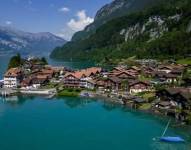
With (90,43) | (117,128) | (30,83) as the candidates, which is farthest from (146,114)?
(90,43)

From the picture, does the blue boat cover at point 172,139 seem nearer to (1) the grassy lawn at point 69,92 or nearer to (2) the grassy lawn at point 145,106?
(2) the grassy lawn at point 145,106

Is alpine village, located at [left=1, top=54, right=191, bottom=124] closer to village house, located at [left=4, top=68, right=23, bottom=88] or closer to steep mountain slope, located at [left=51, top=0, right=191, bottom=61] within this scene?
village house, located at [left=4, top=68, right=23, bottom=88]

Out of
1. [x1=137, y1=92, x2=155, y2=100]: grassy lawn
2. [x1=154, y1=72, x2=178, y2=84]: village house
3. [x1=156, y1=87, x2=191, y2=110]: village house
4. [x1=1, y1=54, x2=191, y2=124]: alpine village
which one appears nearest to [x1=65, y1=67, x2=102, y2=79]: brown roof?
[x1=1, y1=54, x2=191, y2=124]: alpine village

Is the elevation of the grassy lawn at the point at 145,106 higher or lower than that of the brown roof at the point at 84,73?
lower

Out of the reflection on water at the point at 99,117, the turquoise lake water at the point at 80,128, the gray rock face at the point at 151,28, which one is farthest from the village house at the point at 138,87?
the gray rock face at the point at 151,28

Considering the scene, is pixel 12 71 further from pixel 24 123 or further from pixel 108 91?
pixel 24 123

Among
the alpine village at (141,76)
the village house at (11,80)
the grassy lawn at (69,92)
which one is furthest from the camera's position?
the village house at (11,80)
